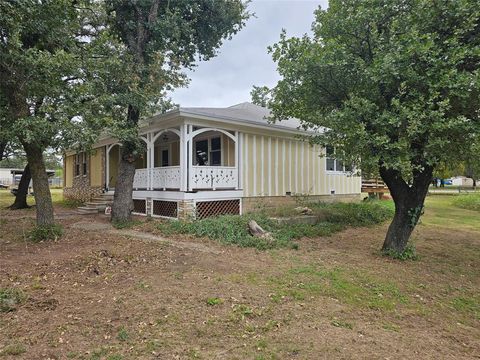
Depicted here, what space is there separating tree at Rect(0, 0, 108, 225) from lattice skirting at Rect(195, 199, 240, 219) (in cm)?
430

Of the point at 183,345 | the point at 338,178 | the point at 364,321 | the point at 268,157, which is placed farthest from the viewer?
the point at 338,178

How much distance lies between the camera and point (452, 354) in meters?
3.38

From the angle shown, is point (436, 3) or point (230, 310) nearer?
point (230, 310)

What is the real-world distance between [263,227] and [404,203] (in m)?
3.47

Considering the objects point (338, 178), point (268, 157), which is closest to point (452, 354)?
point (268, 157)

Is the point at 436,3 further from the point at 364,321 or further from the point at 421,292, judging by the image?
the point at 364,321

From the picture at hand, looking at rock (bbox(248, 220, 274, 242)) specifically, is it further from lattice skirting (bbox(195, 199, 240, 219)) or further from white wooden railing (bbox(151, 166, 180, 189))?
white wooden railing (bbox(151, 166, 180, 189))

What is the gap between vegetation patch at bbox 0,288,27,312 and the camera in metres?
3.85

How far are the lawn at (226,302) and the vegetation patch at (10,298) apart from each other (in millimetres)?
12

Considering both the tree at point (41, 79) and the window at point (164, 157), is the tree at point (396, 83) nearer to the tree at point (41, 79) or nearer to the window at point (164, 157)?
the tree at point (41, 79)

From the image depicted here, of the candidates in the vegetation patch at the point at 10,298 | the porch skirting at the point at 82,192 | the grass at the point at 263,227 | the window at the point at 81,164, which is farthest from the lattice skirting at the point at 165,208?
the window at the point at 81,164

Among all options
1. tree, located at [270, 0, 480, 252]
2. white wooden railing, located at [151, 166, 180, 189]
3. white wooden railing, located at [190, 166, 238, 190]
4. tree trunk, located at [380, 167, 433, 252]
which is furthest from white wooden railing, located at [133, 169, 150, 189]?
tree trunk, located at [380, 167, 433, 252]

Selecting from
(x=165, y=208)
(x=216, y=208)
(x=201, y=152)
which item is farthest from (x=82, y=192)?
(x=216, y=208)

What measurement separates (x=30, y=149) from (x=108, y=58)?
9.32 feet
